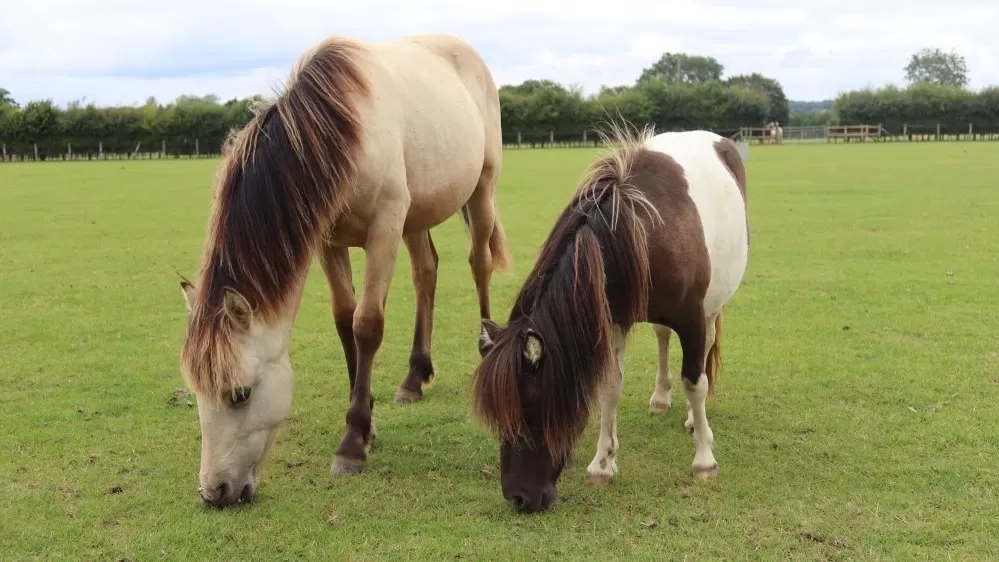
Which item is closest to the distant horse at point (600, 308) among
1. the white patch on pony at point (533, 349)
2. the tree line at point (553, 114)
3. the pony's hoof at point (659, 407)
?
the white patch on pony at point (533, 349)

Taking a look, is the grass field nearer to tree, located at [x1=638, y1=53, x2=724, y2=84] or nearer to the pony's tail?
the pony's tail

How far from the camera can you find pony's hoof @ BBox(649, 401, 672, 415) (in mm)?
5242

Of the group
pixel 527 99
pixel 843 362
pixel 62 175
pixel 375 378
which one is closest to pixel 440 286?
pixel 375 378

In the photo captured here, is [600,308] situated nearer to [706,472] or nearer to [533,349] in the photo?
[533,349]

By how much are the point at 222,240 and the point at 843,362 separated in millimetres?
4681

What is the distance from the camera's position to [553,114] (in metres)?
56.9

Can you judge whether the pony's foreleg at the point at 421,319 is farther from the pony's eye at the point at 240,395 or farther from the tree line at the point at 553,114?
the tree line at the point at 553,114

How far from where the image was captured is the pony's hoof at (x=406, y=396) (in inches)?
221

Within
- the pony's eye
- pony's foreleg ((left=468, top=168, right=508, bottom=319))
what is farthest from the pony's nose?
pony's foreleg ((left=468, top=168, right=508, bottom=319))

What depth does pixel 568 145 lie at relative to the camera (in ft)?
190

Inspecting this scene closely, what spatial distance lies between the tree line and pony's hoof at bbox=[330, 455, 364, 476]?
44903 mm

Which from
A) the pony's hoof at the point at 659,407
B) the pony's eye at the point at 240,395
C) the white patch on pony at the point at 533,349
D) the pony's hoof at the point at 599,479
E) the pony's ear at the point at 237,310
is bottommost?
the pony's hoof at the point at 599,479

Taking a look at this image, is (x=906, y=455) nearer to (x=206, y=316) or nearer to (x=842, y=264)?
(x=206, y=316)

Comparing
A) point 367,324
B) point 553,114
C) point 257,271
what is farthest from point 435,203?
point 553,114
